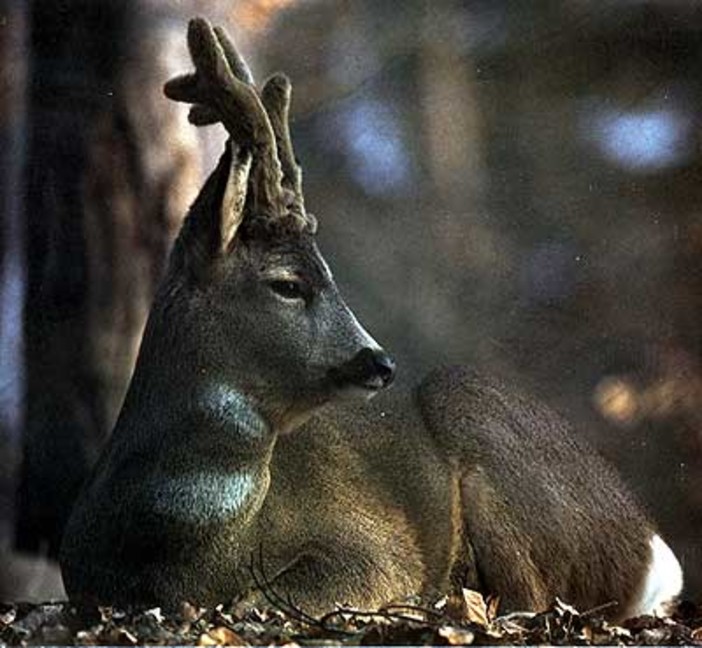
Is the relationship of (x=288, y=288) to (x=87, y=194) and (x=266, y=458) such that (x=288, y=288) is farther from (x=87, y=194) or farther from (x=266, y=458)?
(x=87, y=194)

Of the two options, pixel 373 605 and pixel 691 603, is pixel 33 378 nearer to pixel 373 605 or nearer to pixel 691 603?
pixel 373 605

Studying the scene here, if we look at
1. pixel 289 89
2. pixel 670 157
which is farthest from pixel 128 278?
pixel 670 157

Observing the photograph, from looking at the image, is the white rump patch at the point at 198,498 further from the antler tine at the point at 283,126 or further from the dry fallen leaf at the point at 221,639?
the antler tine at the point at 283,126

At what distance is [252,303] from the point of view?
15.8ft

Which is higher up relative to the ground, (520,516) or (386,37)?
(386,37)

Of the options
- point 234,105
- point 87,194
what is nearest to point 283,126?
point 234,105

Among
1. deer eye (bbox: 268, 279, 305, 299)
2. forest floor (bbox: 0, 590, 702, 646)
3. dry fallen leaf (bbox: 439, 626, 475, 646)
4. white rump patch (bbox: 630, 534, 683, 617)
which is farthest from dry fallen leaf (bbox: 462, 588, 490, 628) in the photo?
deer eye (bbox: 268, 279, 305, 299)

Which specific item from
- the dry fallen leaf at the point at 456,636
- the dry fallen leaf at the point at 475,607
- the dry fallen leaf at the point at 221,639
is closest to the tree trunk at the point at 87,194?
the dry fallen leaf at the point at 221,639

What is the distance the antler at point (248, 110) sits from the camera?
473 centimetres

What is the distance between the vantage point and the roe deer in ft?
15.4

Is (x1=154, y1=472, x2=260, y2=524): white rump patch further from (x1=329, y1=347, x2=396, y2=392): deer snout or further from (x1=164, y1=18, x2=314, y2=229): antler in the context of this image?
(x1=164, y1=18, x2=314, y2=229): antler

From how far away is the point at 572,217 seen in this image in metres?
5.36

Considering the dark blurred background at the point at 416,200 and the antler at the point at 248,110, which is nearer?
the antler at the point at 248,110

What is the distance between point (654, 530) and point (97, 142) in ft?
6.80
